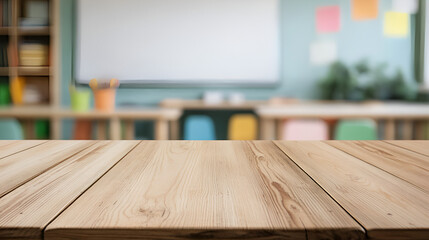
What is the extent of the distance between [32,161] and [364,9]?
4.32 meters

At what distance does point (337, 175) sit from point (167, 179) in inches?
10.8

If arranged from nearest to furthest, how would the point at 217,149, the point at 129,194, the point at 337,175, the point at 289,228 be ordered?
the point at 289,228 < the point at 129,194 < the point at 337,175 < the point at 217,149

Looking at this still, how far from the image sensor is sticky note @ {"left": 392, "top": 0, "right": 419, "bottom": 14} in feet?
14.3

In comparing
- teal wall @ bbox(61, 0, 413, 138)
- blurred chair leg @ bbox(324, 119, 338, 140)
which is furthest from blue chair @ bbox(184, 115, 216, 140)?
blurred chair leg @ bbox(324, 119, 338, 140)

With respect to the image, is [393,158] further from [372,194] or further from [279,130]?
[279,130]

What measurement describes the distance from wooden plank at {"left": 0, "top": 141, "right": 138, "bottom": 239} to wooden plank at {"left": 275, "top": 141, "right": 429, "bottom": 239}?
1.12ft

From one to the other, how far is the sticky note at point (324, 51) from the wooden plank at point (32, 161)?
3731 millimetres

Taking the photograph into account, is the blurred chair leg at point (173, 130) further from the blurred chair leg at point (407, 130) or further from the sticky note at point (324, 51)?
the blurred chair leg at point (407, 130)

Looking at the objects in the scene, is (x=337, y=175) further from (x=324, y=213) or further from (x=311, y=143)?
(x=311, y=143)

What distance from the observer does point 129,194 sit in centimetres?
53

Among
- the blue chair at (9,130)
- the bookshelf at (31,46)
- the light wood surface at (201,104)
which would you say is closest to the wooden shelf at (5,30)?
the bookshelf at (31,46)

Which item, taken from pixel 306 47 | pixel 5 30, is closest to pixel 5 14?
pixel 5 30

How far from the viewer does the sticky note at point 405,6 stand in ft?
14.3

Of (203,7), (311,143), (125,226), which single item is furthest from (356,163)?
(203,7)
